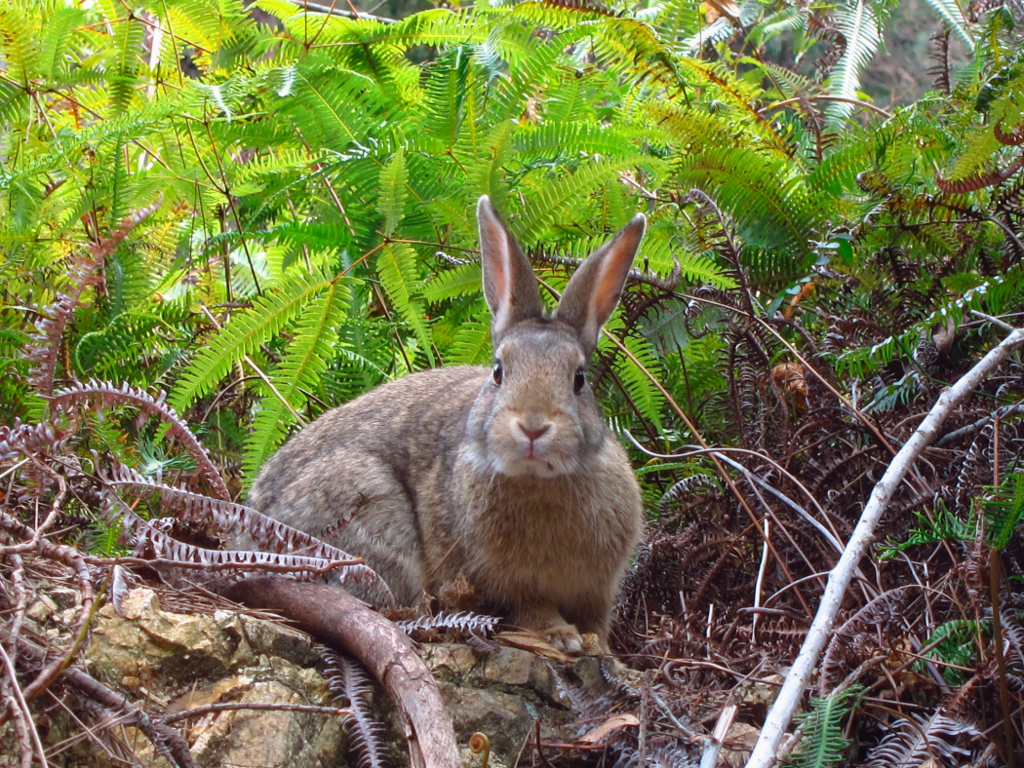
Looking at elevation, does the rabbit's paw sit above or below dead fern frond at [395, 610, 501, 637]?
below

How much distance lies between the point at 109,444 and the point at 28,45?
3.17 metres

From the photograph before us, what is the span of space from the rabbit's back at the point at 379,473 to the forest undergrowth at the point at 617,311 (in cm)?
24

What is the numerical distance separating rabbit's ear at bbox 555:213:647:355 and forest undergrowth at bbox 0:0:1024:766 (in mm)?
348

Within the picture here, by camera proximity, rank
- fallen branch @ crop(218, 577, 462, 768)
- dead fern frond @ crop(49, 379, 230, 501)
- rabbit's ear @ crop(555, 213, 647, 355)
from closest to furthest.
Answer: fallen branch @ crop(218, 577, 462, 768) < dead fern frond @ crop(49, 379, 230, 501) < rabbit's ear @ crop(555, 213, 647, 355)

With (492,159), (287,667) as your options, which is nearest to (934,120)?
(492,159)

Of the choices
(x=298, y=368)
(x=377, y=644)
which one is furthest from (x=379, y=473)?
(x=377, y=644)

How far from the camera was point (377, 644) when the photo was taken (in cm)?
342

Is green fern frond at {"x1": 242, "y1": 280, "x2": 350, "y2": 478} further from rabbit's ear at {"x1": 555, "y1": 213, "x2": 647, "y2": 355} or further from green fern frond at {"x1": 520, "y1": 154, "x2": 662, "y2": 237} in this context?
rabbit's ear at {"x1": 555, "y1": 213, "x2": 647, "y2": 355}

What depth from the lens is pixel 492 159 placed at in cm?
586

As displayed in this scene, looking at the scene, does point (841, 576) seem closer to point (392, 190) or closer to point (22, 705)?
point (22, 705)

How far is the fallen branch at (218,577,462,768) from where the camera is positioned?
114 inches

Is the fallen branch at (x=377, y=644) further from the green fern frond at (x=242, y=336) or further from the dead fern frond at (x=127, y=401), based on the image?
the green fern frond at (x=242, y=336)

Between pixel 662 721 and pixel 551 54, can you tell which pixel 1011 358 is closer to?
pixel 662 721

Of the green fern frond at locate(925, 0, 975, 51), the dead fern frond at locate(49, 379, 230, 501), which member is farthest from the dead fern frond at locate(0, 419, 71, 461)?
the green fern frond at locate(925, 0, 975, 51)
